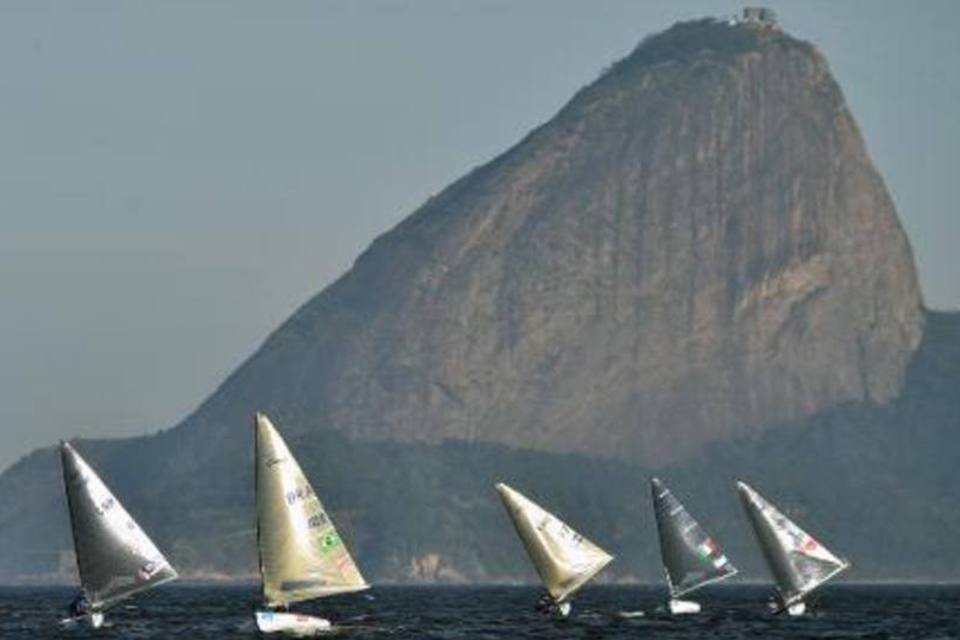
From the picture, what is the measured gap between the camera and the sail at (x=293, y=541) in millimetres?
141875

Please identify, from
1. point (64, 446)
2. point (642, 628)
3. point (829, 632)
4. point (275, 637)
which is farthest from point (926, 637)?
point (64, 446)

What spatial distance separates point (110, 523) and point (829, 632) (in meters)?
49.3

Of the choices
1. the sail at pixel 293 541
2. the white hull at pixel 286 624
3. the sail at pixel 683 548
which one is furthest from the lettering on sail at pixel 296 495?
the sail at pixel 683 548

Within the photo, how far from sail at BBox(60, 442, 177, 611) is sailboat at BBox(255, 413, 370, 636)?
8.41m

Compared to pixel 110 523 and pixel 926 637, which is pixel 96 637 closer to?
pixel 110 523

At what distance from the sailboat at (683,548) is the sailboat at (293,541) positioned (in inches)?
1879

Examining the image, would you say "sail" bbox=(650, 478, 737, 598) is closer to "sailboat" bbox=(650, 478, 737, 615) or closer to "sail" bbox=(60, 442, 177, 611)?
"sailboat" bbox=(650, 478, 737, 615)

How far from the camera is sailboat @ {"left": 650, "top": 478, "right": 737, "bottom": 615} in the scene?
19050cm

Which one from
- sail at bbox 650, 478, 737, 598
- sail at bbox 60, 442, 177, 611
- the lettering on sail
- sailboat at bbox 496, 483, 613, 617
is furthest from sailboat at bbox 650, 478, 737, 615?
the lettering on sail

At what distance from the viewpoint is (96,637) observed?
157 m

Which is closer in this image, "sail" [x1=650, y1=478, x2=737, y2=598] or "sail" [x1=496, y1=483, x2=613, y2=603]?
"sail" [x1=496, y1=483, x2=613, y2=603]

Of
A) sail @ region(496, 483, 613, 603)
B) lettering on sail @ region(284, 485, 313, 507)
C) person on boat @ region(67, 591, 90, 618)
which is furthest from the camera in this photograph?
sail @ region(496, 483, 613, 603)

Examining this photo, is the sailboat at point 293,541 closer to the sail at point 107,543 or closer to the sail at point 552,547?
the sail at point 107,543

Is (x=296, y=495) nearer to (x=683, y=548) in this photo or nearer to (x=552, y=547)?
(x=552, y=547)
